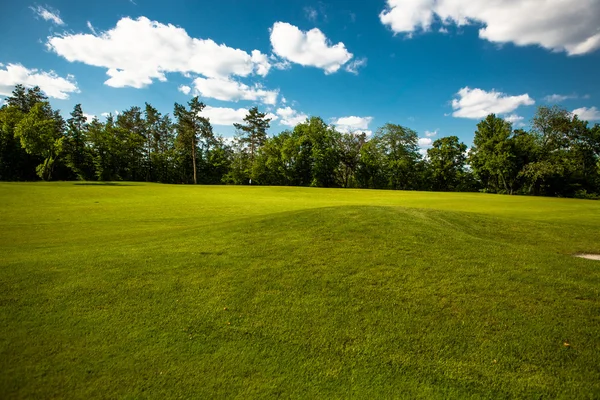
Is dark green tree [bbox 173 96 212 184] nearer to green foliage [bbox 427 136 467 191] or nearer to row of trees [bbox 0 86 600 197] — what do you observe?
row of trees [bbox 0 86 600 197]

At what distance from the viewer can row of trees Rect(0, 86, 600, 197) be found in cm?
5516

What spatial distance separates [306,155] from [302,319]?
221ft

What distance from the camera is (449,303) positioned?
Answer: 18.2 ft

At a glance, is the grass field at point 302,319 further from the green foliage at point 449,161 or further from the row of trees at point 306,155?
the green foliage at point 449,161

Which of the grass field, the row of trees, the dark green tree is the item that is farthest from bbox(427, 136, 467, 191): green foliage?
the grass field

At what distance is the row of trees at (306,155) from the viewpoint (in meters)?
55.2

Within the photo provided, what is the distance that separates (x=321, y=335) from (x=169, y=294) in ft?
Result: 10.6

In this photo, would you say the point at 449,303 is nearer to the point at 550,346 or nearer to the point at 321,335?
the point at 550,346

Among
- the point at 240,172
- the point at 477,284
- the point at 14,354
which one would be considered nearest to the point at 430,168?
the point at 240,172

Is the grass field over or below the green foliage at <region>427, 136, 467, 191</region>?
below

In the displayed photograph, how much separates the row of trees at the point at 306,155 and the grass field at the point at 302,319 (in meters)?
48.0

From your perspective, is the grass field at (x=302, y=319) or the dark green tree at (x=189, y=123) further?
the dark green tree at (x=189, y=123)

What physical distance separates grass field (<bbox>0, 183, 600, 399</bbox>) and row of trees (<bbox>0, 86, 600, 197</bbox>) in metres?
48.0

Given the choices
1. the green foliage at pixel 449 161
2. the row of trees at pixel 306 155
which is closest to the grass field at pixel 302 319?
the row of trees at pixel 306 155
